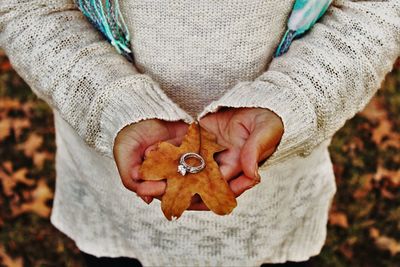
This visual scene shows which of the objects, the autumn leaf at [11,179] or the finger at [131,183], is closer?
the finger at [131,183]

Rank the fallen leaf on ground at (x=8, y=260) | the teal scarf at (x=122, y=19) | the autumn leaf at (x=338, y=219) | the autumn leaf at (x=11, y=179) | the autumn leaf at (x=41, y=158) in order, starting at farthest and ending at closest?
1. the autumn leaf at (x=41, y=158)
2. the autumn leaf at (x=11, y=179)
3. the autumn leaf at (x=338, y=219)
4. the fallen leaf on ground at (x=8, y=260)
5. the teal scarf at (x=122, y=19)

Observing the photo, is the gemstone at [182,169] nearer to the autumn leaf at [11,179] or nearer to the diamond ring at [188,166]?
the diamond ring at [188,166]

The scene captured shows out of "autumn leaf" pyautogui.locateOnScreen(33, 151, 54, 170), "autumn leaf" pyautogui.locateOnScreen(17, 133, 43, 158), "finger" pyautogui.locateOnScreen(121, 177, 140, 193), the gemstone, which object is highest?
the gemstone

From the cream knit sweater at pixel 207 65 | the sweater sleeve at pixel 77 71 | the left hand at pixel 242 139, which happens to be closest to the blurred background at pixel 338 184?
the cream knit sweater at pixel 207 65

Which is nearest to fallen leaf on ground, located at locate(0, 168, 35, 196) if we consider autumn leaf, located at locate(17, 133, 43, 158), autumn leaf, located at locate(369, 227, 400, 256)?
autumn leaf, located at locate(17, 133, 43, 158)

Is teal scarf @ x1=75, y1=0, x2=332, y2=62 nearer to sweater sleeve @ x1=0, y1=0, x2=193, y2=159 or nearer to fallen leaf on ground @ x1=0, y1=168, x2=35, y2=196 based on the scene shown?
sweater sleeve @ x1=0, y1=0, x2=193, y2=159

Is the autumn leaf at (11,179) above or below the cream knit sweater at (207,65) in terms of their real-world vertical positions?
below
